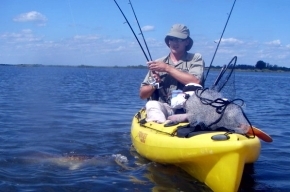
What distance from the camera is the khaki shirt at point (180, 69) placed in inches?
316

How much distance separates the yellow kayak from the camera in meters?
5.38

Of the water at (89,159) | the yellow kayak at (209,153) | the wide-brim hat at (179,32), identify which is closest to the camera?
the yellow kayak at (209,153)

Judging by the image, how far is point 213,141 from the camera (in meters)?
5.55

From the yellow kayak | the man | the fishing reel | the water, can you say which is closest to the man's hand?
the man

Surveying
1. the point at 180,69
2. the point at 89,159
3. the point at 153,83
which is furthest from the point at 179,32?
the point at 89,159

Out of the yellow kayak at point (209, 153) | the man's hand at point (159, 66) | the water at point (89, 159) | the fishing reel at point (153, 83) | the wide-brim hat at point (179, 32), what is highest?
the wide-brim hat at point (179, 32)

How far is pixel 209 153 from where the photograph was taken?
5539 millimetres

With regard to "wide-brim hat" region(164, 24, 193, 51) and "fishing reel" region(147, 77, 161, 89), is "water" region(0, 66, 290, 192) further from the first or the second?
"wide-brim hat" region(164, 24, 193, 51)

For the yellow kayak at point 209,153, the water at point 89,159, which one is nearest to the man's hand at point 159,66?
the yellow kayak at point 209,153

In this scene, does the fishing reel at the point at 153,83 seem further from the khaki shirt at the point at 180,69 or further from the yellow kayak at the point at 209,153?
the yellow kayak at the point at 209,153

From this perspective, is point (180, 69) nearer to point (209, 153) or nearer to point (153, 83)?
point (153, 83)

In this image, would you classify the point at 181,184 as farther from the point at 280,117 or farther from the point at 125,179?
the point at 280,117

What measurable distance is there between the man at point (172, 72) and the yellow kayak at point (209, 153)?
84 cm

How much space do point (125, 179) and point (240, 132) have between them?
6.27ft
